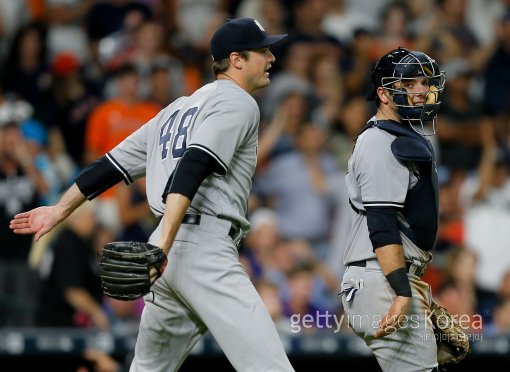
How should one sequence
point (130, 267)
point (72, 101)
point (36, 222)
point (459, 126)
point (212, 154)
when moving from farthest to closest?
1. point (459, 126)
2. point (72, 101)
3. point (36, 222)
4. point (212, 154)
5. point (130, 267)

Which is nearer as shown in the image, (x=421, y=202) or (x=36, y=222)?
(x=421, y=202)

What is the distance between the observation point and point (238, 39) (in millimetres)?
4551

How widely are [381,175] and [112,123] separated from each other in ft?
15.9

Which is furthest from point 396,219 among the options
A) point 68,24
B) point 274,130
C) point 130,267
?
point 68,24

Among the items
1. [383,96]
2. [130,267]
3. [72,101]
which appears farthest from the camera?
[72,101]

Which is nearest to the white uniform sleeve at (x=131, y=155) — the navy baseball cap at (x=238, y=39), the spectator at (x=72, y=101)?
the navy baseball cap at (x=238, y=39)

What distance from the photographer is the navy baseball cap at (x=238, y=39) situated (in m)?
4.55

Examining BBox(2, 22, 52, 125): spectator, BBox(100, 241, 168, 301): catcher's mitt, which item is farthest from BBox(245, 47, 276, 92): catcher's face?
BBox(2, 22, 52, 125): spectator

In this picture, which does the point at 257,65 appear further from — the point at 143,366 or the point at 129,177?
the point at 143,366

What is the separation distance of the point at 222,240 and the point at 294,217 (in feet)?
14.8

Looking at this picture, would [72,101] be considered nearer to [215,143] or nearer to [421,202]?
[215,143]

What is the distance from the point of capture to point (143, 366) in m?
4.62

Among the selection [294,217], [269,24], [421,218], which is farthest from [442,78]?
[269,24]

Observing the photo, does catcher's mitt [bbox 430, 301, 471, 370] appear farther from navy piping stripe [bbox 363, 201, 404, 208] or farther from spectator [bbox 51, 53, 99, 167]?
spectator [bbox 51, 53, 99, 167]
